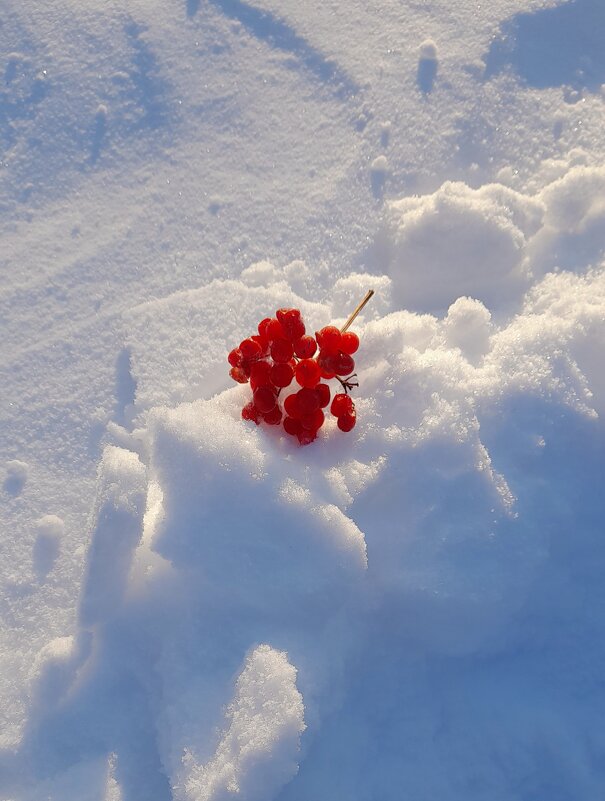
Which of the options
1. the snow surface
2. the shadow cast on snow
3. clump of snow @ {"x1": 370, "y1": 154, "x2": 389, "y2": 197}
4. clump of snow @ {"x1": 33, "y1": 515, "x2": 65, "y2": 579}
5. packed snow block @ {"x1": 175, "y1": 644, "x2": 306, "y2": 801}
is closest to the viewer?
packed snow block @ {"x1": 175, "y1": 644, "x2": 306, "y2": 801}

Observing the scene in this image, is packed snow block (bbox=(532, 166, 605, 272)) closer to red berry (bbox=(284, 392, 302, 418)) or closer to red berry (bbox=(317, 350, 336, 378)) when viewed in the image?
red berry (bbox=(317, 350, 336, 378))

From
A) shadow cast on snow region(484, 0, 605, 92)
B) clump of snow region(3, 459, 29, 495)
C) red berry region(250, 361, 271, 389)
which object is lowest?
clump of snow region(3, 459, 29, 495)

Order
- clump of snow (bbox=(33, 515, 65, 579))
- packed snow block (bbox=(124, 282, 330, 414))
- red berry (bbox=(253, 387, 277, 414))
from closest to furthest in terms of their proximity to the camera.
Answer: red berry (bbox=(253, 387, 277, 414)) → clump of snow (bbox=(33, 515, 65, 579)) → packed snow block (bbox=(124, 282, 330, 414))

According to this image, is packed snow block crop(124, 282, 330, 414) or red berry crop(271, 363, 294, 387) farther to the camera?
packed snow block crop(124, 282, 330, 414)

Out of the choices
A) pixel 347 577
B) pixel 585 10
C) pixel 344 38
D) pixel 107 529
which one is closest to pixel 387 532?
pixel 347 577

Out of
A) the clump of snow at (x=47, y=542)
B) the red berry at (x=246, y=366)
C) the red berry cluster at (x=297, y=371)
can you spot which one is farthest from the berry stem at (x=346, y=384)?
the clump of snow at (x=47, y=542)

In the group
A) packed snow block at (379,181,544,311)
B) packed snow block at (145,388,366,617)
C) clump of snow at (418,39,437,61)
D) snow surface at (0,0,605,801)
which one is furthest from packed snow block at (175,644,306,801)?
clump of snow at (418,39,437,61)
